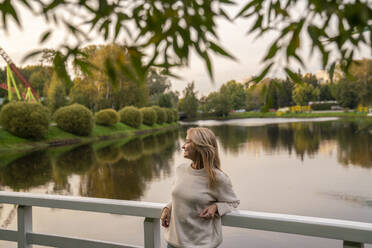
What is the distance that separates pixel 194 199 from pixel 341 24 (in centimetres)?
127

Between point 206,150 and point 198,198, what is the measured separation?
0.99 ft

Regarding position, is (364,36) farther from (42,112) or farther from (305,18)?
(42,112)

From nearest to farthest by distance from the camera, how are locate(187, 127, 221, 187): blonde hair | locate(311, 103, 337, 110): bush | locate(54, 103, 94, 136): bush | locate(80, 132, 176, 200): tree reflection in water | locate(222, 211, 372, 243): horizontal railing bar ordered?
locate(222, 211, 372, 243): horizontal railing bar → locate(187, 127, 221, 187): blonde hair → locate(80, 132, 176, 200): tree reflection in water → locate(54, 103, 94, 136): bush → locate(311, 103, 337, 110): bush

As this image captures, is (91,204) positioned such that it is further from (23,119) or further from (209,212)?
(23,119)

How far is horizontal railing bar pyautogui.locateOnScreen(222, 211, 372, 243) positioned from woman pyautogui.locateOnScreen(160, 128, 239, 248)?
0.61 ft

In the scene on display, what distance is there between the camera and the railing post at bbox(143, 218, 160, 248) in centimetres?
212

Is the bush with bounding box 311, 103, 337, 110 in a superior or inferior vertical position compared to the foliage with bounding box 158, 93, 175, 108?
inferior

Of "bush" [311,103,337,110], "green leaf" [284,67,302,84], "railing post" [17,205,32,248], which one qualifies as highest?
"bush" [311,103,337,110]

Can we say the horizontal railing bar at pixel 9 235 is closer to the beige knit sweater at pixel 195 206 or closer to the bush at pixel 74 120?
the beige knit sweater at pixel 195 206

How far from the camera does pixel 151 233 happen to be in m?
2.13

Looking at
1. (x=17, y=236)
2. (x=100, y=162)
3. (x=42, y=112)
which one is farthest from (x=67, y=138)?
(x=17, y=236)

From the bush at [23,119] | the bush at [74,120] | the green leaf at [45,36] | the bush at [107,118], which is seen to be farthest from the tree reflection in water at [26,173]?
the bush at [107,118]

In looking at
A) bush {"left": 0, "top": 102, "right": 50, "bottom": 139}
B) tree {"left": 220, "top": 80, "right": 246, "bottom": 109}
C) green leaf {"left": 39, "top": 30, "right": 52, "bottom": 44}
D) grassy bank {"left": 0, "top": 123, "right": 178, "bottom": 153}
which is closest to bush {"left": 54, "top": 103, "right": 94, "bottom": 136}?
grassy bank {"left": 0, "top": 123, "right": 178, "bottom": 153}

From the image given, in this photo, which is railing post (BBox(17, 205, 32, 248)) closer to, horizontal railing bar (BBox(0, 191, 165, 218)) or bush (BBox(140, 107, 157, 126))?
horizontal railing bar (BBox(0, 191, 165, 218))
